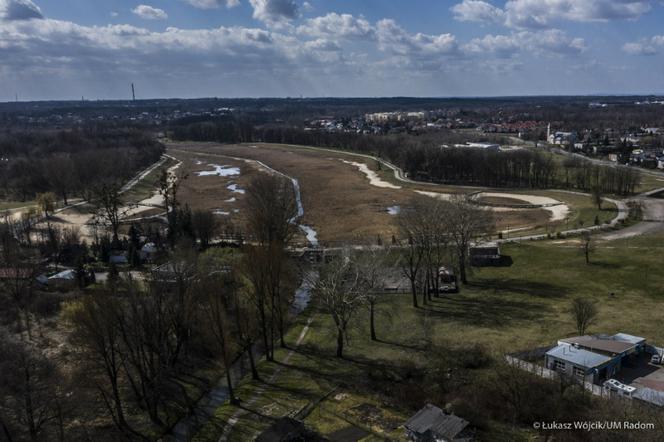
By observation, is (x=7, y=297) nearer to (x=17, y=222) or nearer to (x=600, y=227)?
(x=17, y=222)

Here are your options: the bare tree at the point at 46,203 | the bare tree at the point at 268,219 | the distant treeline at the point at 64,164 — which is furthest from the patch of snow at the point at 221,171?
the bare tree at the point at 268,219

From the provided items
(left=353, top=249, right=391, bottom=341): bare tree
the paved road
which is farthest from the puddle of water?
(left=353, top=249, right=391, bottom=341): bare tree

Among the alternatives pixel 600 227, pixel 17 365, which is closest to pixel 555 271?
pixel 600 227

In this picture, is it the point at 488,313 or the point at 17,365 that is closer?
the point at 17,365

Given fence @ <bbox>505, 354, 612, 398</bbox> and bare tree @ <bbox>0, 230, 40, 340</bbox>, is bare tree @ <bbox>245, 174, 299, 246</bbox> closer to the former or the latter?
bare tree @ <bbox>0, 230, 40, 340</bbox>

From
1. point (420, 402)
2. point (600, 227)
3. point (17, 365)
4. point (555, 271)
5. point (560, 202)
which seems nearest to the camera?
point (17, 365)

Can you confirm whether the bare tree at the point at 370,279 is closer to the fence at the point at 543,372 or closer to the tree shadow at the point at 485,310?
the tree shadow at the point at 485,310
